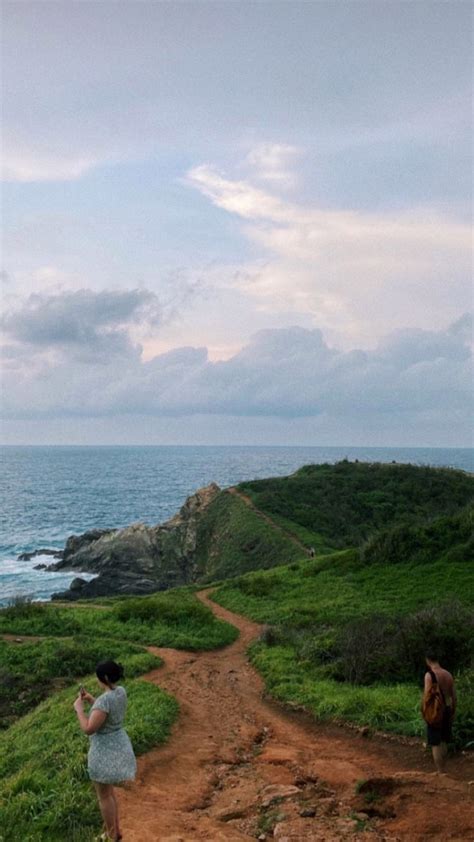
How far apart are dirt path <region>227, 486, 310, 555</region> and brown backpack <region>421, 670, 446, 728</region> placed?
3078cm

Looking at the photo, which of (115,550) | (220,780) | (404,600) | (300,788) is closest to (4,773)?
(220,780)

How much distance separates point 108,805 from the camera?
7969 mm

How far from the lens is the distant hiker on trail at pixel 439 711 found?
→ 10.2 meters

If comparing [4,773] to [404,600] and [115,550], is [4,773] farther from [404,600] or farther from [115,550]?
[115,550]

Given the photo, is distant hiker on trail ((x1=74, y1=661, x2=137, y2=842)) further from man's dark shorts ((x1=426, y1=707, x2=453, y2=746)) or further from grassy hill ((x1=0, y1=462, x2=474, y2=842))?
man's dark shorts ((x1=426, y1=707, x2=453, y2=746))

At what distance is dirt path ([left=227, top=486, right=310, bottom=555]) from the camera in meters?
43.6

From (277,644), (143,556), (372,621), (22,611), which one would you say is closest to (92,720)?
(372,621)

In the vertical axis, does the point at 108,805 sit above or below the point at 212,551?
above

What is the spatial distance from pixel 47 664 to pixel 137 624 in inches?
→ 227

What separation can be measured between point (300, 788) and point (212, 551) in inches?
1615

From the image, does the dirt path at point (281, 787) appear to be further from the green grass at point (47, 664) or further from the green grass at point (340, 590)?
the green grass at point (340, 590)

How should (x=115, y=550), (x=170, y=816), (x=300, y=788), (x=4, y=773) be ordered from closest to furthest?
(x=170, y=816), (x=300, y=788), (x=4, y=773), (x=115, y=550)

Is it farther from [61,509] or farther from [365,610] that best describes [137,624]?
[61,509]

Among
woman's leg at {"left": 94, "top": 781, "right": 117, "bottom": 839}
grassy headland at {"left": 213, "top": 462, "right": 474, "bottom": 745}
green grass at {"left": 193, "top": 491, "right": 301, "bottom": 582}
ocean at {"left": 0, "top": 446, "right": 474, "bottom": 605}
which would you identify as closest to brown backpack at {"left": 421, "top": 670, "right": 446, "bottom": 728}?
grassy headland at {"left": 213, "top": 462, "right": 474, "bottom": 745}
